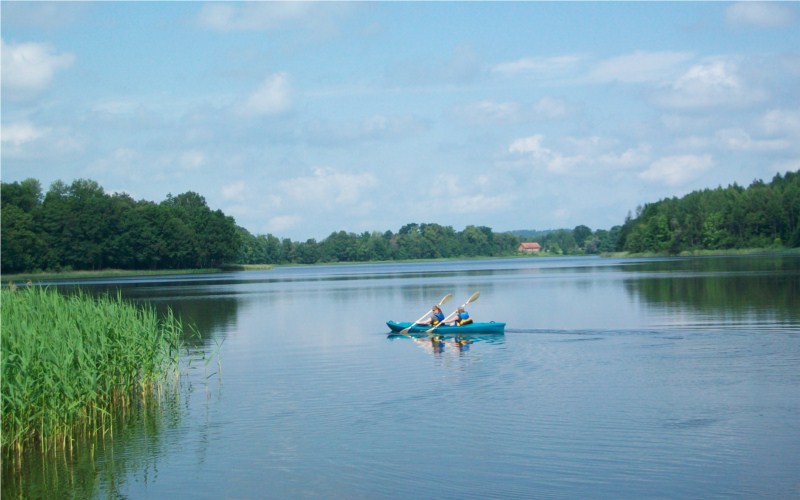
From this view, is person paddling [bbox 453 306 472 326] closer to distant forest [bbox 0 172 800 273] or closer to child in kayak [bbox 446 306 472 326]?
child in kayak [bbox 446 306 472 326]

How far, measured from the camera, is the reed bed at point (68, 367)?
1275cm

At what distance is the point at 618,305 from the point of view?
A: 120 feet

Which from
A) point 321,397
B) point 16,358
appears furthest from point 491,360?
point 16,358

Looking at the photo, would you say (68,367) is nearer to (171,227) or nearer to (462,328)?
(462,328)

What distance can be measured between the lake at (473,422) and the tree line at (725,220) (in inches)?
3808

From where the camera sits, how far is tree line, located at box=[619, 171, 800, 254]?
114750 millimetres

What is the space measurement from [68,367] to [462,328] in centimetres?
1542

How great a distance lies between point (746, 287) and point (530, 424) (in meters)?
31.9

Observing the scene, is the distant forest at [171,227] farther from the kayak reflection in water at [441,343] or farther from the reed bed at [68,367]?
the reed bed at [68,367]

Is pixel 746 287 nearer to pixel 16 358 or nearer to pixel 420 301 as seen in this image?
pixel 420 301

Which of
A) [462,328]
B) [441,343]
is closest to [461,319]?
[462,328]

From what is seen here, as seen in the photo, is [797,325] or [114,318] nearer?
→ [114,318]

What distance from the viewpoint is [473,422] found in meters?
14.4

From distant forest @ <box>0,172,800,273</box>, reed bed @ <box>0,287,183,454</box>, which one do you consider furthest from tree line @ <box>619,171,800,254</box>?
reed bed @ <box>0,287,183,454</box>
